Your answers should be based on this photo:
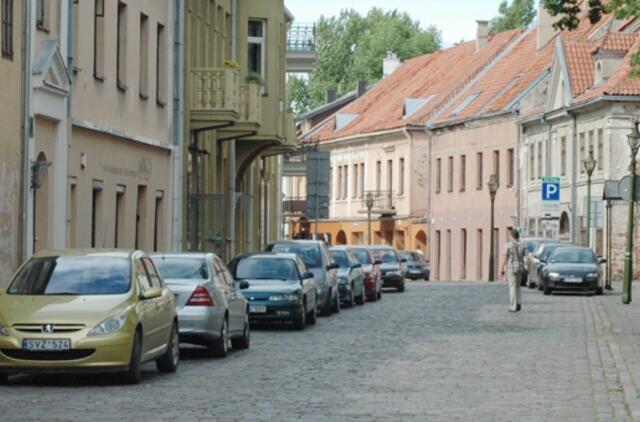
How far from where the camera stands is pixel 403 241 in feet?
324

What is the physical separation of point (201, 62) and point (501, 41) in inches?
2073

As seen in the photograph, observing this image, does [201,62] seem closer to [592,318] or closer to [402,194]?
[592,318]

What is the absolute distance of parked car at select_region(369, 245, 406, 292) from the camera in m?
57.0

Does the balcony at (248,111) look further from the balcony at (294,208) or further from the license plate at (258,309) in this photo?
the balcony at (294,208)

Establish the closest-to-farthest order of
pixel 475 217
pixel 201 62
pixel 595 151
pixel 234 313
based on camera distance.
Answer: pixel 234 313 → pixel 201 62 → pixel 595 151 → pixel 475 217

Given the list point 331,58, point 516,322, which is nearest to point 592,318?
point 516,322

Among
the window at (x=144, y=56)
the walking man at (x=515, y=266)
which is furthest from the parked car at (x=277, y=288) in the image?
the window at (x=144, y=56)

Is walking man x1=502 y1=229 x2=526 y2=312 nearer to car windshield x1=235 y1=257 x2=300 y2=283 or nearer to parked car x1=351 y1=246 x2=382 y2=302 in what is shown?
car windshield x1=235 y1=257 x2=300 y2=283

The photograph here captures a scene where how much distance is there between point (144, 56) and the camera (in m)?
39.6

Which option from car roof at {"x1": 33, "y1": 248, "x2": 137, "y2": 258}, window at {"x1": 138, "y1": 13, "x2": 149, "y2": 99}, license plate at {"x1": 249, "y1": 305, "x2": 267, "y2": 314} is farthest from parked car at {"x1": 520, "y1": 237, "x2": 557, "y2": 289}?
car roof at {"x1": 33, "y1": 248, "x2": 137, "y2": 258}

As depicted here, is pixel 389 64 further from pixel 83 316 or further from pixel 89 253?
pixel 83 316

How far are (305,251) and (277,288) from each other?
7.56 m

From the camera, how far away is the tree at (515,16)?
11903 cm

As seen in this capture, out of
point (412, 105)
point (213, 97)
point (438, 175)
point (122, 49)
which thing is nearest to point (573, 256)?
point (213, 97)
